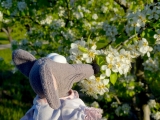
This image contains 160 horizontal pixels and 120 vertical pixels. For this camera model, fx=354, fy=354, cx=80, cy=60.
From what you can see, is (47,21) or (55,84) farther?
(47,21)

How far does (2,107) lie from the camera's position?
18.7ft

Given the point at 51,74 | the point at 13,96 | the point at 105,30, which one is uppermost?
the point at 51,74

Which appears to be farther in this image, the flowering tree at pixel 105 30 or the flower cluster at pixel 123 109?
the flower cluster at pixel 123 109

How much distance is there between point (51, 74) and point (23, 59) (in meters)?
0.36

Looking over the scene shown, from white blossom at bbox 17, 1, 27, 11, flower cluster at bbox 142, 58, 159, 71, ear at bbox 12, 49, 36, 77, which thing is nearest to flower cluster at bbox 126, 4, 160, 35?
ear at bbox 12, 49, 36, 77

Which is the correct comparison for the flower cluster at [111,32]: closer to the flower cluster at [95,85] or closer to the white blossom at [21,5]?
the flower cluster at [95,85]

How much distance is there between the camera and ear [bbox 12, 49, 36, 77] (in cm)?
218

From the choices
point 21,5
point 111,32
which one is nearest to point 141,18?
point 111,32

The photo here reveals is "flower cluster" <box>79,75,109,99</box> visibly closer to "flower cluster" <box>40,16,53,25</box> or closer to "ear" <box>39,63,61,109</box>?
"ear" <box>39,63,61,109</box>

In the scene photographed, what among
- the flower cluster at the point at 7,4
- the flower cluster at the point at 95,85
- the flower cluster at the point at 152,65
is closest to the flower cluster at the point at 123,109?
the flower cluster at the point at 152,65

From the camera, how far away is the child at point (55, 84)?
192cm

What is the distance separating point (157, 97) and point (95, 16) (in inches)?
49.9

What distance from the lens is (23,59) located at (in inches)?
86.7

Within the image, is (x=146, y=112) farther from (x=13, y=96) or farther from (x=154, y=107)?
(x=13, y=96)
